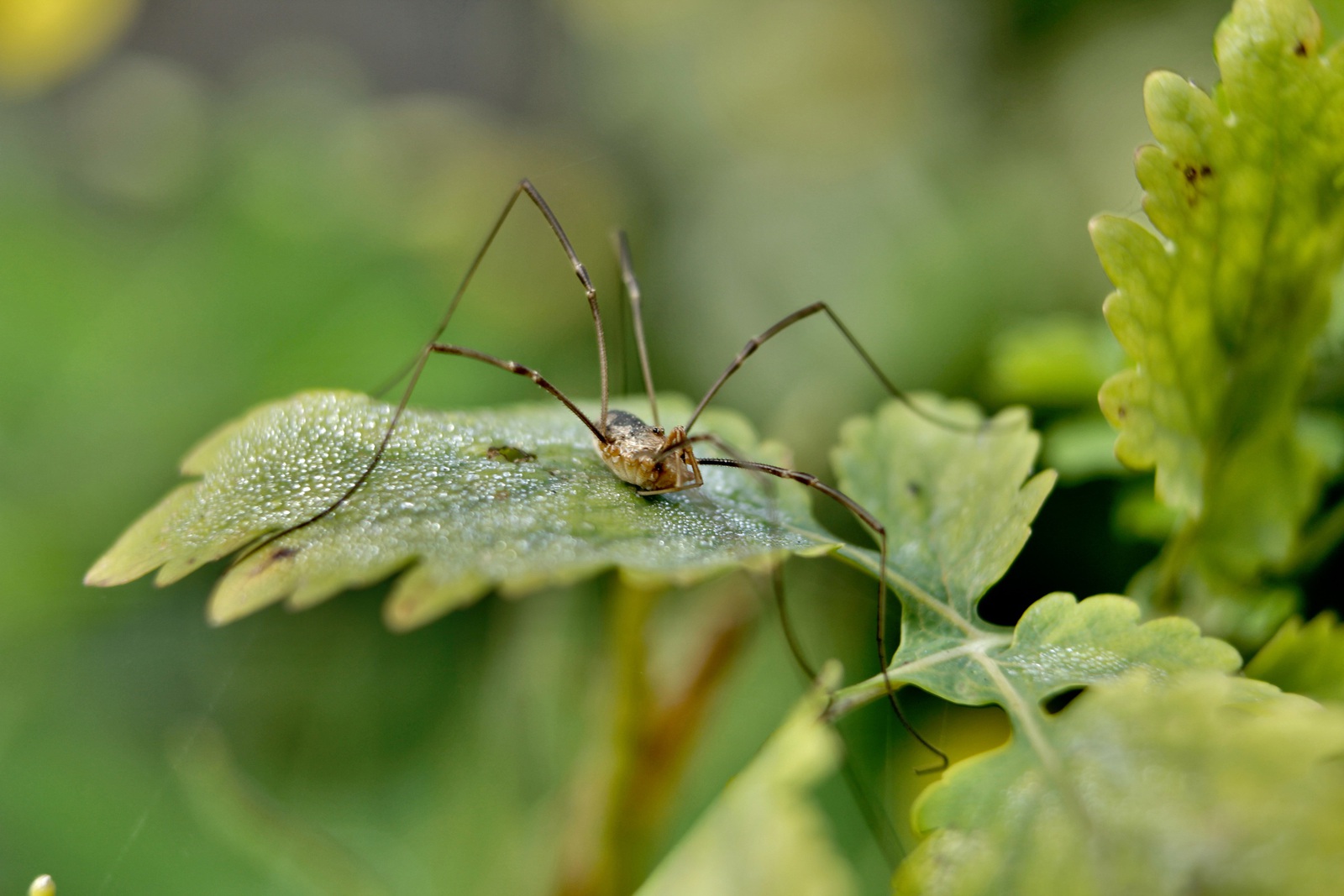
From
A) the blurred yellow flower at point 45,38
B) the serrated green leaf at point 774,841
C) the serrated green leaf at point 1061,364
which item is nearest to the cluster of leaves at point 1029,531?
the serrated green leaf at point 774,841

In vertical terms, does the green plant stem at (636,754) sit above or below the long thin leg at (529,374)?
below

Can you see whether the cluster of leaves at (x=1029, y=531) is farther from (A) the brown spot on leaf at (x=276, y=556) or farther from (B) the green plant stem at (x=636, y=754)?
(B) the green plant stem at (x=636, y=754)

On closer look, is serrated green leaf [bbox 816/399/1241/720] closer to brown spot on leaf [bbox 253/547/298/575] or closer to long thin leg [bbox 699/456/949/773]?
long thin leg [bbox 699/456/949/773]

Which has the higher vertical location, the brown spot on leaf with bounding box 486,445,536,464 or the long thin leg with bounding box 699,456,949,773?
the brown spot on leaf with bounding box 486,445,536,464

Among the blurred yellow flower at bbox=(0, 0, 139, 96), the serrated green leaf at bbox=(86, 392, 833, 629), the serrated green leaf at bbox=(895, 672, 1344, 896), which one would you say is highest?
the blurred yellow flower at bbox=(0, 0, 139, 96)

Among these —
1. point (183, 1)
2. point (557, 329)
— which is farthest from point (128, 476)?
point (183, 1)

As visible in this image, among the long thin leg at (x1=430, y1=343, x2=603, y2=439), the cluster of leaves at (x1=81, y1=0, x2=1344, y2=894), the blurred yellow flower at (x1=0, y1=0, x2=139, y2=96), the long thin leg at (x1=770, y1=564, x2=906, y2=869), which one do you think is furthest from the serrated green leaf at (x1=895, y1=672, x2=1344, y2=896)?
the blurred yellow flower at (x1=0, y1=0, x2=139, y2=96)

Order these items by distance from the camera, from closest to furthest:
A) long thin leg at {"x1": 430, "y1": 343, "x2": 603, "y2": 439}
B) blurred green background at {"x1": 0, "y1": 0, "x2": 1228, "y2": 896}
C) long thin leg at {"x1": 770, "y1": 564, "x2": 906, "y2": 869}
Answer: long thin leg at {"x1": 770, "y1": 564, "x2": 906, "y2": 869} < long thin leg at {"x1": 430, "y1": 343, "x2": 603, "y2": 439} < blurred green background at {"x1": 0, "y1": 0, "x2": 1228, "y2": 896}

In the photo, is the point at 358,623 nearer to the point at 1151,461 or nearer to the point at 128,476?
the point at 128,476
